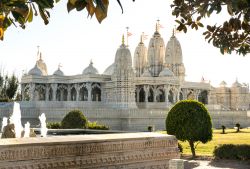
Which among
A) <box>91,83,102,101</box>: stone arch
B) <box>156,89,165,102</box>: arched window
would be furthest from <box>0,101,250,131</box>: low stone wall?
<box>156,89,165,102</box>: arched window

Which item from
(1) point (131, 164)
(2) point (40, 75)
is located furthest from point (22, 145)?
(2) point (40, 75)

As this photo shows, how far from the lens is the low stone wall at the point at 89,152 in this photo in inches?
220

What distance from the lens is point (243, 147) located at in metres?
13.7

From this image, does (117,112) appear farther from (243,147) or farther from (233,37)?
(233,37)

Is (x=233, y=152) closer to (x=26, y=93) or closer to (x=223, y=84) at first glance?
(x=26, y=93)

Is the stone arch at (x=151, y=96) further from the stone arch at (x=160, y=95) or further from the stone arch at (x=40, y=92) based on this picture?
the stone arch at (x=40, y=92)

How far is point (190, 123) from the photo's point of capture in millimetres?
14289

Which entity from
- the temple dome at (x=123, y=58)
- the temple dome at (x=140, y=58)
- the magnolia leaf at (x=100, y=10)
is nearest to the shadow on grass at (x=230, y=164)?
the magnolia leaf at (x=100, y=10)

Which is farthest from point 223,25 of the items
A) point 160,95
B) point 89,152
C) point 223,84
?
point 223,84

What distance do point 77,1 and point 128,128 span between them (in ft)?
101

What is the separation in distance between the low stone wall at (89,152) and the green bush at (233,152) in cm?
624

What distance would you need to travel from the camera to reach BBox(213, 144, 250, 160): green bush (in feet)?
44.2

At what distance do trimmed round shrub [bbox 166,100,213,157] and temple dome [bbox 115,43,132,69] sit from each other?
25.0m

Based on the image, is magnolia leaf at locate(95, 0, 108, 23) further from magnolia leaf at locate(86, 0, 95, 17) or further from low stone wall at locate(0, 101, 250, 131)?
low stone wall at locate(0, 101, 250, 131)
